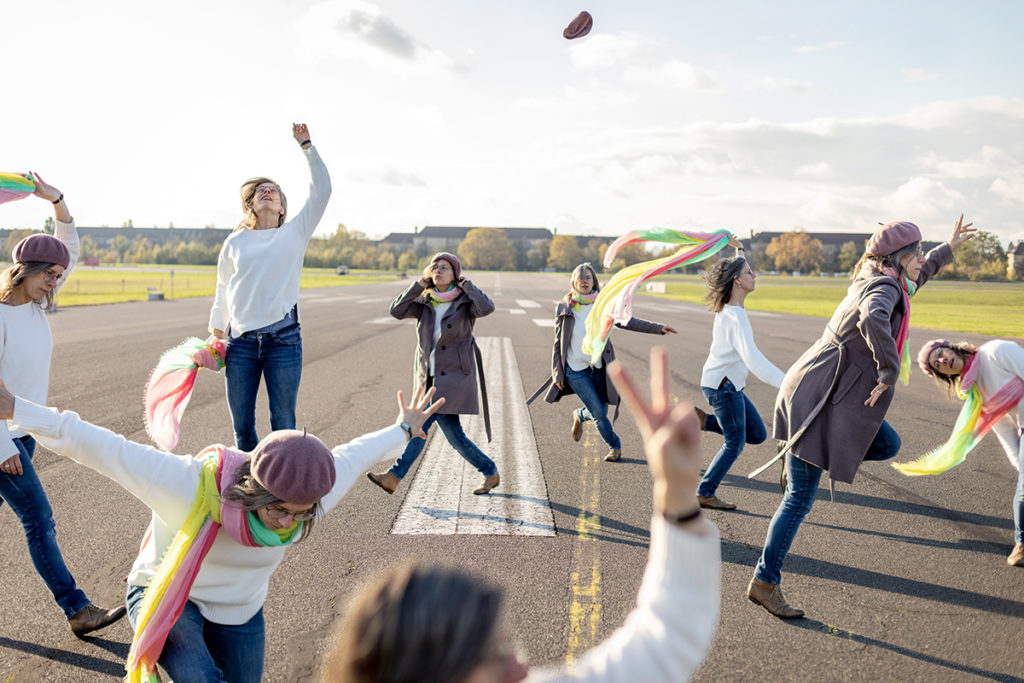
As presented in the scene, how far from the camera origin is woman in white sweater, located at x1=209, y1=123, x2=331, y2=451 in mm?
4340

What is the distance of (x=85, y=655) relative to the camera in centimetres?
311

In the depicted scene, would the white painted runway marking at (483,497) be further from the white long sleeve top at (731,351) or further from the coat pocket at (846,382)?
the coat pocket at (846,382)

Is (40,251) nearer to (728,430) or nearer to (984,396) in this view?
(728,430)

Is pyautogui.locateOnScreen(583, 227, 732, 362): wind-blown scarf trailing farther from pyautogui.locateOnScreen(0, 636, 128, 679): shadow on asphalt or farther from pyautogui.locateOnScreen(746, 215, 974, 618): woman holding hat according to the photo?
pyautogui.locateOnScreen(0, 636, 128, 679): shadow on asphalt

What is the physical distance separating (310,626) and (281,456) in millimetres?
1704

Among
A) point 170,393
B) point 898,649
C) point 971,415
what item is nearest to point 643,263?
point 971,415

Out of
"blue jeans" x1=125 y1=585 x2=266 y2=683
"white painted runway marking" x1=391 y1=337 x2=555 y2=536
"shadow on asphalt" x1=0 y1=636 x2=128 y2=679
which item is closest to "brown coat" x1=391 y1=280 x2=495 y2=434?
"white painted runway marking" x1=391 y1=337 x2=555 y2=536

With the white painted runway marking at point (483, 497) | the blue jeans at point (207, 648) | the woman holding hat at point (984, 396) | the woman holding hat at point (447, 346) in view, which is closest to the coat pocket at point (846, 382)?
the woman holding hat at point (984, 396)

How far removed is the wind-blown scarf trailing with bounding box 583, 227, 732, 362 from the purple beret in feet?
3.69

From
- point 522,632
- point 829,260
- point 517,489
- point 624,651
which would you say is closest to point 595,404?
point 517,489

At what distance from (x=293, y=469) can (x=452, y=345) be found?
327 centimetres

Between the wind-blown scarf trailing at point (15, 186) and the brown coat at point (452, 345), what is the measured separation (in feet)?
8.11

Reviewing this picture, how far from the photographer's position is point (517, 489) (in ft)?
18.3

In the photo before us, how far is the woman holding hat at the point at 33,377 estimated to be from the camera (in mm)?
3117
